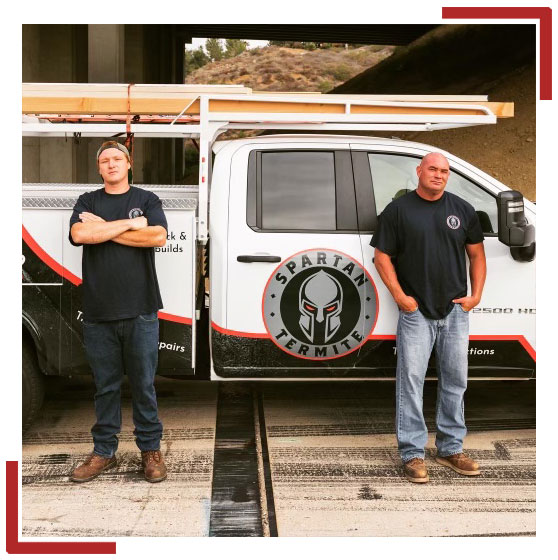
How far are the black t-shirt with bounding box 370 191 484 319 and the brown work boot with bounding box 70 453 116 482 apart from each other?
209 centimetres

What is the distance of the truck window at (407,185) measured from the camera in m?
4.96

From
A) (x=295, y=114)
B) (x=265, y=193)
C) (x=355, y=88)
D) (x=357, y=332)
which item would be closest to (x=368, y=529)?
(x=357, y=332)

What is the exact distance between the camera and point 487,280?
492 centimetres

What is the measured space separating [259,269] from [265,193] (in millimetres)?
503

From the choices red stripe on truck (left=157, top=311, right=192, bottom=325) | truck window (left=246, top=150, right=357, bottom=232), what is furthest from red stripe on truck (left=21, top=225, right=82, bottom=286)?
truck window (left=246, top=150, right=357, bottom=232)

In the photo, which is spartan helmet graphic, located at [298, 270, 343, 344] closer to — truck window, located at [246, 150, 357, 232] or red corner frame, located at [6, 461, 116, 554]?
truck window, located at [246, 150, 357, 232]

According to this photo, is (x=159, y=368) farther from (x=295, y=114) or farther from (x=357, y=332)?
(x=295, y=114)

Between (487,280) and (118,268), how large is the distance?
2.33 meters

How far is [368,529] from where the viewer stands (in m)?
3.90

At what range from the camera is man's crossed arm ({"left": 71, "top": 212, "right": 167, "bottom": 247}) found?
4.23 metres

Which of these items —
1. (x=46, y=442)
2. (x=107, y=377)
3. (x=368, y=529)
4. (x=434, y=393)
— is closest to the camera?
(x=368, y=529)
